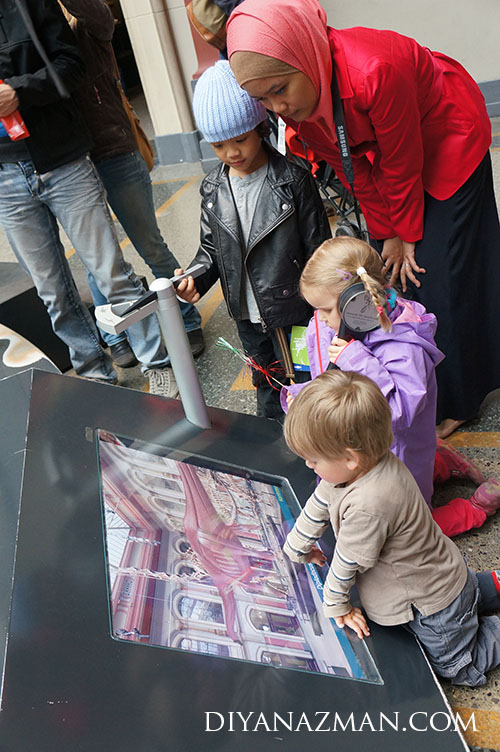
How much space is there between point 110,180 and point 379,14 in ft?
12.5

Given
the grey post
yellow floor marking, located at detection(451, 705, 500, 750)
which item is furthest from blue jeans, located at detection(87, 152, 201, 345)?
yellow floor marking, located at detection(451, 705, 500, 750)

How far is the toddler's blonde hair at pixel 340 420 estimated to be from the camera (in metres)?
1.29

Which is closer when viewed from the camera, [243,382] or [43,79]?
[43,79]

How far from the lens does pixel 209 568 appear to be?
137cm

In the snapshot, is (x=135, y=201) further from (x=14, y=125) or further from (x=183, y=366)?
(x=183, y=366)

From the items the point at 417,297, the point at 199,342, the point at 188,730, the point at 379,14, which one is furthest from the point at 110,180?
the point at 379,14

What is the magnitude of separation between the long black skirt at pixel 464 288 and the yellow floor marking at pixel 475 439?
0.30 ft

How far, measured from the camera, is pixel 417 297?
7.32 feet

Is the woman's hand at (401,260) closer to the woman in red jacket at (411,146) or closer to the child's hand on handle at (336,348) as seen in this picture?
the woman in red jacket at (411,146)

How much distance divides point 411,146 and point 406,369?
0.65 m

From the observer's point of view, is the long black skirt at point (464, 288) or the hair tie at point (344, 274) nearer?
the hair tie at point (344, 274)

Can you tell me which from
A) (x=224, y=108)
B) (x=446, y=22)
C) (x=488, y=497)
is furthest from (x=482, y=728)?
A: (x=446, y=22)

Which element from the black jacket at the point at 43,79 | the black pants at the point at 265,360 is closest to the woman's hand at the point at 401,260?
the black pants at the point at 265,360

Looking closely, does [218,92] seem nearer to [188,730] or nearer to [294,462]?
[294,462]
